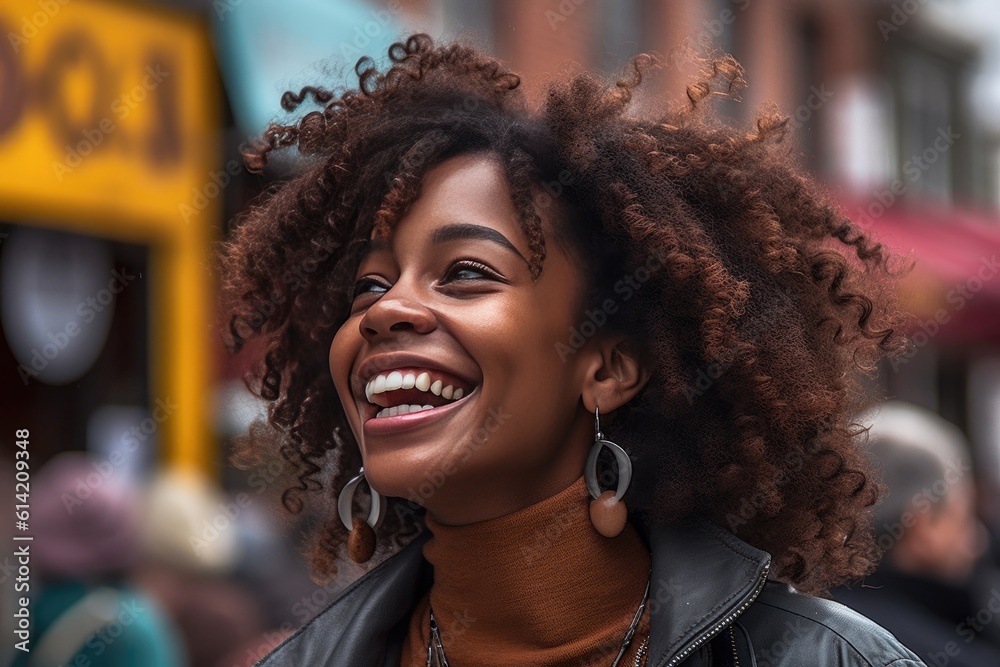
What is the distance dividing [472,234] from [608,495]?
57cm

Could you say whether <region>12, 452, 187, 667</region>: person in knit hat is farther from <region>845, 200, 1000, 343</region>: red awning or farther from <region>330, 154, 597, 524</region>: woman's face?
<region>845, 200, 1000, 343</region>: red awning

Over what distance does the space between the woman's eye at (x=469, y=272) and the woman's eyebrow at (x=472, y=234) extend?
5 centimetres

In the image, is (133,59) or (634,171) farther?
(133,59)

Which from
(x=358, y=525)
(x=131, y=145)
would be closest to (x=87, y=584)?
(x=358, y=525)

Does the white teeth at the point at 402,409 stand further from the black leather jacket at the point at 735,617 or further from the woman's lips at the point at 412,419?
the black leather jacket at the point at 735,617

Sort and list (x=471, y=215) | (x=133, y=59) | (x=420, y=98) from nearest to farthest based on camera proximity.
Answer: (x=471, y=215), (x=420, y=98), (x=133, y=59)

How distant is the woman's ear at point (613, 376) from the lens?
7.62 feet

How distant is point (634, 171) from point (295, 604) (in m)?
3.27

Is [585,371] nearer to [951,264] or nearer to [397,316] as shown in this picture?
[397,316]

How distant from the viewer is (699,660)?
7.00 ft

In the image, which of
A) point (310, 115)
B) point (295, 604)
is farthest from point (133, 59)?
point (310, 115)

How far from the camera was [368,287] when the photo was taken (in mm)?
2385

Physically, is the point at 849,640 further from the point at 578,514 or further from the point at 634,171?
the point at 634,171

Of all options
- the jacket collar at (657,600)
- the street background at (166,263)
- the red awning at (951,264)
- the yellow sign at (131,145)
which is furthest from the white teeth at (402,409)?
the red awning at (951,264)
